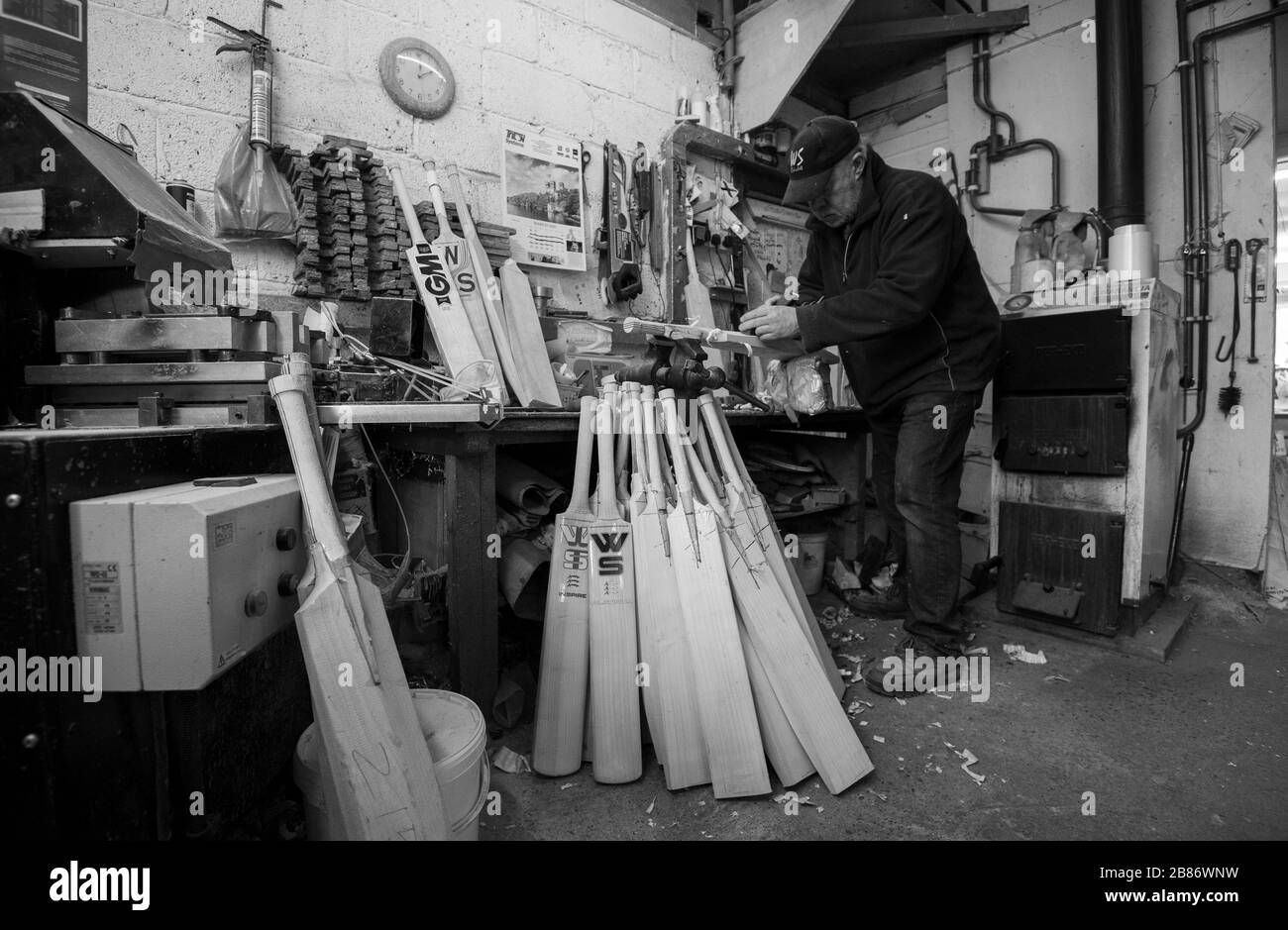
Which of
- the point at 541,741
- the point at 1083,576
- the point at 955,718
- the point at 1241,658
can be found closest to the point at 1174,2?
A: the point at 1083,576

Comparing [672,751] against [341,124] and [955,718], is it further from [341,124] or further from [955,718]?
[341,124]

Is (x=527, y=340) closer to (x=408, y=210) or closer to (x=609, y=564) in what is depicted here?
(x=408, y=210)

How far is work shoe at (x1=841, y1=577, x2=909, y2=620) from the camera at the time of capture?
2.54 meters

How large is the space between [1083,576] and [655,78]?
10.4ft

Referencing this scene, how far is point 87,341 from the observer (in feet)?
4.23

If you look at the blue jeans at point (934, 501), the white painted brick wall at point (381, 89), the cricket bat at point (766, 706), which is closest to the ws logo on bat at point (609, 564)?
the cricket bat at point (766, 706)

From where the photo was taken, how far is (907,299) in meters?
1.86

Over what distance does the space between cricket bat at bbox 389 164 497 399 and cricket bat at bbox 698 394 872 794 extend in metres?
0.91

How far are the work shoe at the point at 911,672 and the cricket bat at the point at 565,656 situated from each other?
1013mm

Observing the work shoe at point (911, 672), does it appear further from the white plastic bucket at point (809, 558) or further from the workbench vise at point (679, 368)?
the workbench vise at point (679, 368)

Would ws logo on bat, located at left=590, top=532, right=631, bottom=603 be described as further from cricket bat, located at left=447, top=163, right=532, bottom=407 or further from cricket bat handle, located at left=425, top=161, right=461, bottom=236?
cricket bat handle, located at left=425, top=161, right=461, bottom=236

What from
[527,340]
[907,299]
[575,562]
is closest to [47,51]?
[527,340]

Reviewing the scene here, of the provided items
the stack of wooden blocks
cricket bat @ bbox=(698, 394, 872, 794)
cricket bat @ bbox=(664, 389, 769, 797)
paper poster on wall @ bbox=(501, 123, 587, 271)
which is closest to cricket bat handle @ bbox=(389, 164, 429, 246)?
the stack of wooden blocks

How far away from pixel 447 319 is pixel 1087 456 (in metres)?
2.36
